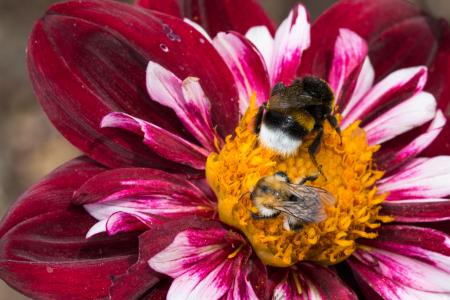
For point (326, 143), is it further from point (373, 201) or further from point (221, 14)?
point (221, 14)

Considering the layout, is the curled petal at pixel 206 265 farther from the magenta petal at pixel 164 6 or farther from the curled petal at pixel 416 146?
Answer: the magenta petal at pixel 164 6

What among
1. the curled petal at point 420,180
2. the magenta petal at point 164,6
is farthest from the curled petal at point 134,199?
the magenta petal at point 164,6

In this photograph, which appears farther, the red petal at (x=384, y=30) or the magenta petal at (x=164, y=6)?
the red petal at (x=384, y=30)

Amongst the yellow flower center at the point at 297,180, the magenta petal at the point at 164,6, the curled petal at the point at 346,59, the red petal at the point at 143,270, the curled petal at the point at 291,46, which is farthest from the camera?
the magenta petal at the point at 164,6

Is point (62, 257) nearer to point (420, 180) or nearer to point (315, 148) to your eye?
point (315, 148)

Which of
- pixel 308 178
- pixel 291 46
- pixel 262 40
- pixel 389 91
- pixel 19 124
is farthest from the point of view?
pixel 19 124

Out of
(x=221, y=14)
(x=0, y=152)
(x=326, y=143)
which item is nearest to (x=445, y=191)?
(x=326, y=143)

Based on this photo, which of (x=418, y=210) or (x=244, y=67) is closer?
(x=418, y=210)

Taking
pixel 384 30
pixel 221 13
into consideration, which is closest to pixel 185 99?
pixel 221 13
